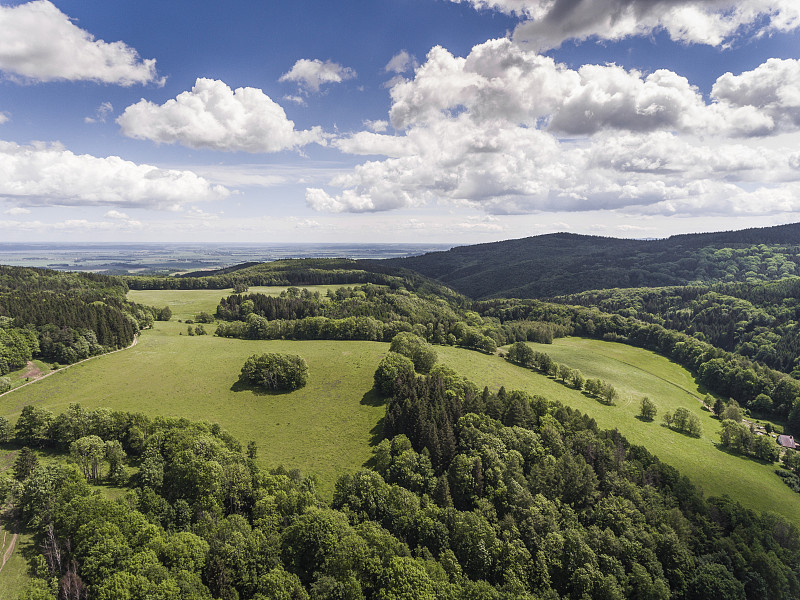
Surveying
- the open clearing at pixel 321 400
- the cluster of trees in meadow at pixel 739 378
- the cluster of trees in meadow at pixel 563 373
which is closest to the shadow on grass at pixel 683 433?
the open clearing at pixel 321 400

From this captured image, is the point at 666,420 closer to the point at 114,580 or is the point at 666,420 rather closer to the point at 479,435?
the point at 479,435

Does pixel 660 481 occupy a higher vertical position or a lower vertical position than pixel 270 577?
lower

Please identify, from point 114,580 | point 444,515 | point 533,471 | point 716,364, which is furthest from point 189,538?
point 716,364

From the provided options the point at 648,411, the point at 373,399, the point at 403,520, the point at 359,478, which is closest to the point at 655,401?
the point at 648,411

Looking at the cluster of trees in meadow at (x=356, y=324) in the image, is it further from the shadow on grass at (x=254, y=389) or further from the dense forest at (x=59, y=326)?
the shadow on grass at (x=254, y=389)

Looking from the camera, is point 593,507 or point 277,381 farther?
point 277,381

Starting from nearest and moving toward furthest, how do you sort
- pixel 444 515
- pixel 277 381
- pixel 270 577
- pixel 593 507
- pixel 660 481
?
pixel 270 577, pixel 444 515, pixel 593 507, pixel 660 481, pixel 277 381

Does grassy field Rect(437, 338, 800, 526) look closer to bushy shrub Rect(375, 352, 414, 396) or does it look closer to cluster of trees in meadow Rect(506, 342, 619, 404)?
cluster of trees in meadow Rect(506, 342, 619, 404)
